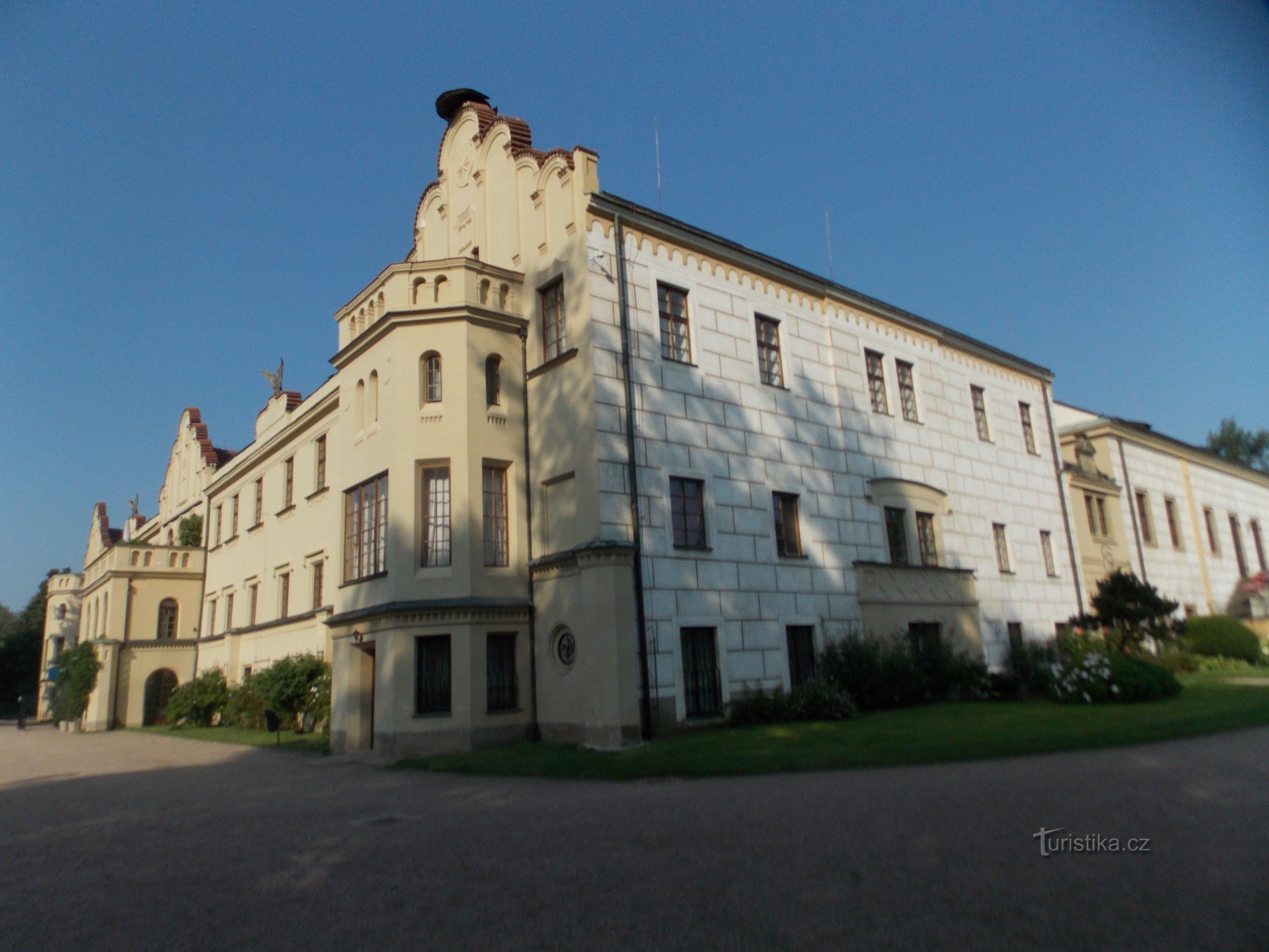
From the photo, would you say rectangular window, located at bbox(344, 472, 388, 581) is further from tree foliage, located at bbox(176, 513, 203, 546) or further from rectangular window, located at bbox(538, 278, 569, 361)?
tree foliage, located at bbox(176, 513, 203, 546)

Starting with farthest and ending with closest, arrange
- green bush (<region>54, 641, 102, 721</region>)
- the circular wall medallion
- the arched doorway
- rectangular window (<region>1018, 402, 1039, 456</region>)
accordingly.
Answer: the arched doorway, green bush (<region>54, 641, 102, 721</region>), rectangular window (<region>1018, 402, 1039, 456</region>), the circular wall medallion

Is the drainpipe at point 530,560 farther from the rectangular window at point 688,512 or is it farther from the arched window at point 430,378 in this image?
the rectangular window at point 688,512

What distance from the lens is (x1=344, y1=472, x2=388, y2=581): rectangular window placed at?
64.9ft

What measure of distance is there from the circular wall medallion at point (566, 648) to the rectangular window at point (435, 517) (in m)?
2.97

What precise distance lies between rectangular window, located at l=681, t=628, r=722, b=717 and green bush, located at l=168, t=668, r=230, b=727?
2107 cm

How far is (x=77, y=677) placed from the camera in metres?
36.2

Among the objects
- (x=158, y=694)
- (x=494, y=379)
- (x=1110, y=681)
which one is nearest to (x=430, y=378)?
(x=494, y=379)

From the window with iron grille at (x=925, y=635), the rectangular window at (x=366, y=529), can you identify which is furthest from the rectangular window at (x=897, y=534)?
the rectangular window at (x=366, y=529)

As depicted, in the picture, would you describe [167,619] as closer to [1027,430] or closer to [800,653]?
[800,653]

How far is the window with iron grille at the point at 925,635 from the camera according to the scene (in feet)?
77.1

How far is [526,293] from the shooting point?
2092 centimetres

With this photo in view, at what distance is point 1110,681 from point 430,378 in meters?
16.7

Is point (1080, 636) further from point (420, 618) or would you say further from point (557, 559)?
point (420, 618)

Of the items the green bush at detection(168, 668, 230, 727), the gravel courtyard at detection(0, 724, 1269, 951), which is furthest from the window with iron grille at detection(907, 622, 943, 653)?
the green bush at detection(168, 668, 230, 727)
